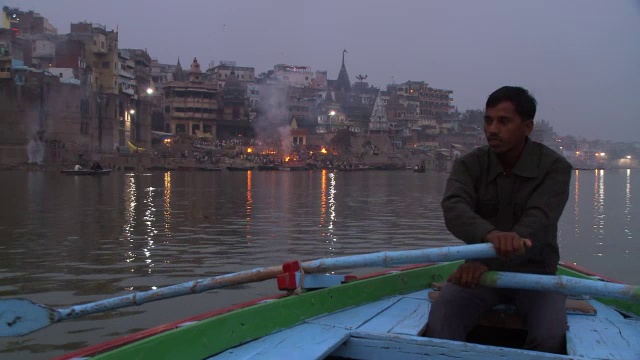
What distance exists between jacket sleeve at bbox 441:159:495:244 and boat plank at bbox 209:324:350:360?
687 mm

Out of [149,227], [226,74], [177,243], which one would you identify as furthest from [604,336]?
[226,74]

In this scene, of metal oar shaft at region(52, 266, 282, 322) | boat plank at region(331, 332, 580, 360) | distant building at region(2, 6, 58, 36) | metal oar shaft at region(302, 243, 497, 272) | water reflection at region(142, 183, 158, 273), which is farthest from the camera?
distant building at region(2, 6, 58, 36)

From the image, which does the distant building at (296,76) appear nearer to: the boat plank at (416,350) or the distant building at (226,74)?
the distant building at (226,74)

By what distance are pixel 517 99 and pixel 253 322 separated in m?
1.59

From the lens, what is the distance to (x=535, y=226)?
8.45 ft

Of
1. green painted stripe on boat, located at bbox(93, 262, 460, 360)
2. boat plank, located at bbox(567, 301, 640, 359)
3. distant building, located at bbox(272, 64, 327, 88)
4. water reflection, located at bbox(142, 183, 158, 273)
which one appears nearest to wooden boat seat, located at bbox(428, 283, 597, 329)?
boat plank, located at bbox(567, 301, 640, 359)

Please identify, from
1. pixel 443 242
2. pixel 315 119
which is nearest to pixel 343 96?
pixel 315 119

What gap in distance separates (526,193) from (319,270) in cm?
107

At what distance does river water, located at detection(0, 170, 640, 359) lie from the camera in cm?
609

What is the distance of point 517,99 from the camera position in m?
2.78

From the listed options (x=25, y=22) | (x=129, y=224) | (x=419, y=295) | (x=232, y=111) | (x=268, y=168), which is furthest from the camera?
(x=232, y=111)

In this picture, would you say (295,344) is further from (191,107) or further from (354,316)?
(191,107)

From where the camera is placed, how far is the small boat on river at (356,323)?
7.45ft

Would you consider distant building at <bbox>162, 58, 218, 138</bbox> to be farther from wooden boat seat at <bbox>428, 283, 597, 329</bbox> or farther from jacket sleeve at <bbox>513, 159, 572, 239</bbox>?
jacket sleeve at <bbox>513, 159, 572, 239</bbox>
